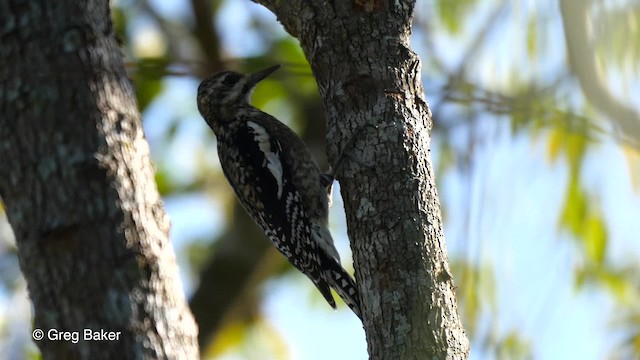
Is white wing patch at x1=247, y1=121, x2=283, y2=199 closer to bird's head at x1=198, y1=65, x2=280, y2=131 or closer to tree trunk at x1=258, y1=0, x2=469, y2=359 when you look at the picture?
bird's head at x1=198, y1=65, x2=280, y2=131

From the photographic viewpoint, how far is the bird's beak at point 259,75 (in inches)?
186

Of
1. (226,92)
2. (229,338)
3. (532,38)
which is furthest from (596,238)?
(229,338)

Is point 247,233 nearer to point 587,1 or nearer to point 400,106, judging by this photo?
point 400,106

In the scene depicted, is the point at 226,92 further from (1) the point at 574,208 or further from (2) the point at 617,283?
(1) the point at 574,208

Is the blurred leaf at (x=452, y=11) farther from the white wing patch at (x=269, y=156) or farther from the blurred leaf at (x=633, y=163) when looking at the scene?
the white wing patch at (x=269, y=156)

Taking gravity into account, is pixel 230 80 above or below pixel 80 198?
above

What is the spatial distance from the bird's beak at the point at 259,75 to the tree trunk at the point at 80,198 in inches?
89.7

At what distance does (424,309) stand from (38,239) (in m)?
1.19

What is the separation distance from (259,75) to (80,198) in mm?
2783

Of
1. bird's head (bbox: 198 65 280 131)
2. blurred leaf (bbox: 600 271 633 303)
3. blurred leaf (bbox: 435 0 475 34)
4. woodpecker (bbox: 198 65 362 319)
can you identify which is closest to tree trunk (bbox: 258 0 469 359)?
blurred leaf (bbox: 435 0 475 34)

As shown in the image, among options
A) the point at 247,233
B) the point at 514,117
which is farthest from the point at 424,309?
the point at 247,233

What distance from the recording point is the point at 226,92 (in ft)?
16.2

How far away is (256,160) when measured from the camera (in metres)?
4.56

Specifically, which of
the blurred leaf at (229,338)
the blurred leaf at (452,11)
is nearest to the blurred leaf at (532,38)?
the blurred leaf at (452,11)
